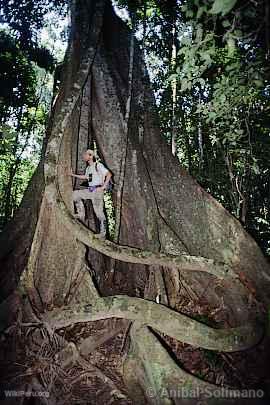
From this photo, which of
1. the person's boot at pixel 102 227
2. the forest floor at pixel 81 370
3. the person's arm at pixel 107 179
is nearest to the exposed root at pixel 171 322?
the forest floor at pixel 81 370

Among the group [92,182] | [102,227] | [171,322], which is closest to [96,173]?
[92,182]

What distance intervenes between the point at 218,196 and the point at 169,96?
258 centimetres

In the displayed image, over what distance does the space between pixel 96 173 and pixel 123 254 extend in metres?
1.41

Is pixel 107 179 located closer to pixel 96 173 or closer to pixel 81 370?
pixel 96 173

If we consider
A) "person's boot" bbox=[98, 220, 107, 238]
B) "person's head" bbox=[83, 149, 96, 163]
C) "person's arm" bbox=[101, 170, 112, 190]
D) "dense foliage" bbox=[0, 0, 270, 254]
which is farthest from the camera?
"dense foliage" bbox=[0, 0, 270, 254]

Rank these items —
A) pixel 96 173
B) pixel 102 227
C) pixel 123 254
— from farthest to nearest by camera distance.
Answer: pixel 102 227, pixel 96 173, pixel 123 254

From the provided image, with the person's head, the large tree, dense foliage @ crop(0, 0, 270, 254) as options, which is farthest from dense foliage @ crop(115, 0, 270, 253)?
the person's head

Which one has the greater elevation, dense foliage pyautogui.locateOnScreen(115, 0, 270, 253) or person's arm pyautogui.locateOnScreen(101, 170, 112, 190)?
dense foliage pyautogui.locateOnScreen(115, 0, 270, 253)

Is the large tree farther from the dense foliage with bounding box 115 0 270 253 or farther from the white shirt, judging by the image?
the dense foliage with bounding box 115 0 270 253

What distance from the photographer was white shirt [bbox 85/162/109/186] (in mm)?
3922

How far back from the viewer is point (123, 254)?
9.20ft

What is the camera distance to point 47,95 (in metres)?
11.5

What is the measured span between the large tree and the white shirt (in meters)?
0.19

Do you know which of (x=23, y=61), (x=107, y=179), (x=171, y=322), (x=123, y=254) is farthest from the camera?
(x=23, y=61)
